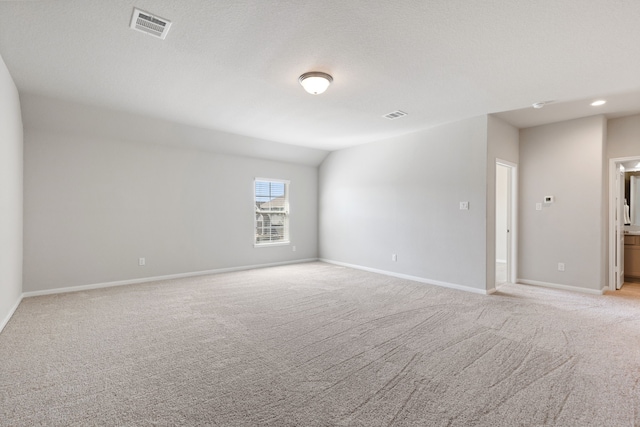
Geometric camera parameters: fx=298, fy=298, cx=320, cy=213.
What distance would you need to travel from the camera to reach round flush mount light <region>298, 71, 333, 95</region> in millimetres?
3094

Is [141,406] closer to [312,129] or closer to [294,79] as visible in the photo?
[294,79]

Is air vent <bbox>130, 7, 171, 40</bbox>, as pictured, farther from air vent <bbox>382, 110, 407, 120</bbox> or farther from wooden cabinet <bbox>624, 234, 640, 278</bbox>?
wooden cabinet <bbox>624, 234, 640, 278</bbox>

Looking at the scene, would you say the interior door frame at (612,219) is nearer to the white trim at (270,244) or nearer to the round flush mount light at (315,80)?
the round flush mount light at (315,80)

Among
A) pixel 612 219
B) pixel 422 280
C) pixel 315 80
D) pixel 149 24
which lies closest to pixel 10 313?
pixel 149 24

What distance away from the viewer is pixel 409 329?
3176 mm

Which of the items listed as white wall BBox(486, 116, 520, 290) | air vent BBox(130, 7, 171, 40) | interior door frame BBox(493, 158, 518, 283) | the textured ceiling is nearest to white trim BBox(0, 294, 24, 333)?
the textured ceiling

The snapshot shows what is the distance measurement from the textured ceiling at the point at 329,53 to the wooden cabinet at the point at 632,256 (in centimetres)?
332

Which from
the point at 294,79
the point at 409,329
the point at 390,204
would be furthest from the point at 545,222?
the point at 294,79

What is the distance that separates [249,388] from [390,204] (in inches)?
176

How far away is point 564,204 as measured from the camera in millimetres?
4906

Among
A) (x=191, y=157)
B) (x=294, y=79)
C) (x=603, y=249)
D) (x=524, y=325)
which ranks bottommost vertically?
(x=524, y=325)

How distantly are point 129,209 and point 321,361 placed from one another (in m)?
4.42

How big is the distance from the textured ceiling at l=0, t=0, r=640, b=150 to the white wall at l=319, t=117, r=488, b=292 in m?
0.89

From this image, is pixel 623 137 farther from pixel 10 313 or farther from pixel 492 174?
pixel 10 313
